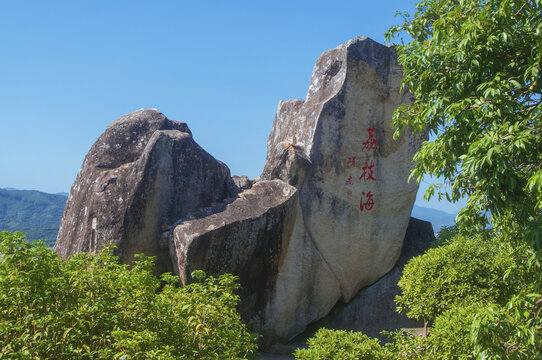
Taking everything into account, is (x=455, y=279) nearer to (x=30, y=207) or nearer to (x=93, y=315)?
(x=93, y=315)

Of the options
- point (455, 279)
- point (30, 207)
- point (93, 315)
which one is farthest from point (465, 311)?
point (30, 207)

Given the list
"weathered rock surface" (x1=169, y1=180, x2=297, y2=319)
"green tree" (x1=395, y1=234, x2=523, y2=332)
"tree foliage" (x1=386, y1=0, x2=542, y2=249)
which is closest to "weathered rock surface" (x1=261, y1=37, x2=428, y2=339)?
"weathered rock surface" (x1=169, y1=180, x2=297, y2=319)

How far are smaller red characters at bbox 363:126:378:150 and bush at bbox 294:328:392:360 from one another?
15.4 feet

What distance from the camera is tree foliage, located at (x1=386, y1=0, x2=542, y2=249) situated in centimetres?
433

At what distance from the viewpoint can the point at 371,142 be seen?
10.1 m

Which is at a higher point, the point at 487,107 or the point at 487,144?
the point at 487,107

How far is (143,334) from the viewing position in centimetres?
381

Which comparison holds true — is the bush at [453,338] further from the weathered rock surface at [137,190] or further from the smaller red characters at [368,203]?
the weathered rock surface at [137,190]

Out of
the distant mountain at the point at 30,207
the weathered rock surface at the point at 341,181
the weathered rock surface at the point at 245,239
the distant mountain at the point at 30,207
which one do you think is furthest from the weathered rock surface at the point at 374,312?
the distant mountain at the point at 30,207

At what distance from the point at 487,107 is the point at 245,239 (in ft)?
15.1

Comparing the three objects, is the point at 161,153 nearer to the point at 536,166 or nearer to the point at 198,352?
the point at 198,352

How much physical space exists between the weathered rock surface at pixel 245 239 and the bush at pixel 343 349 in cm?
229

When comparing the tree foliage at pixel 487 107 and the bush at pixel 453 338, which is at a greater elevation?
the tree foliage at pixel 487 107

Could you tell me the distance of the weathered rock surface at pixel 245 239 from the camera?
7.69m
